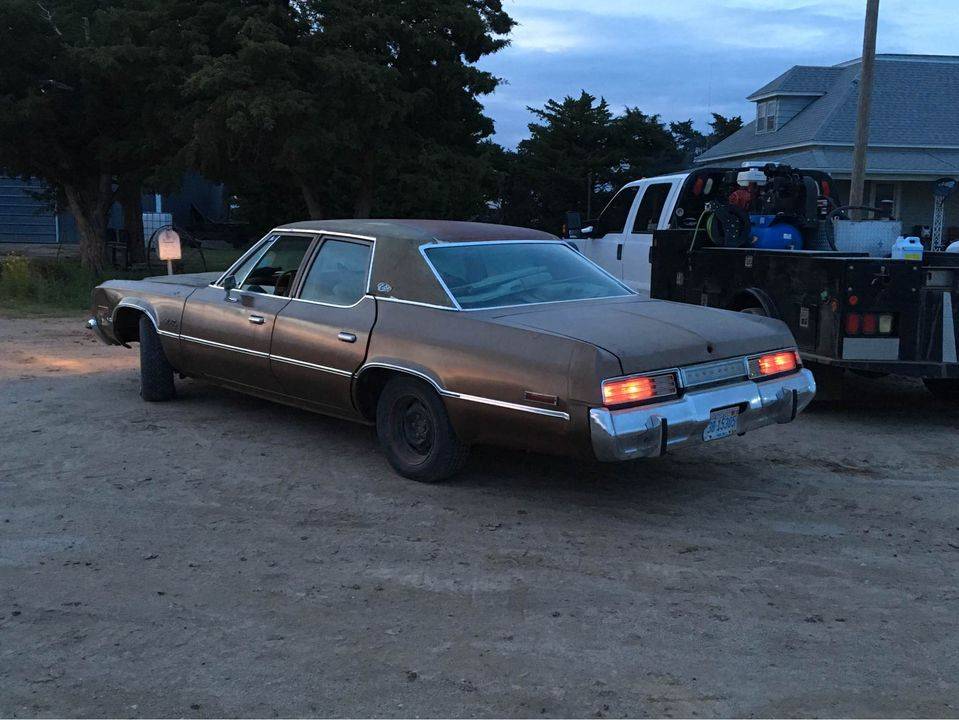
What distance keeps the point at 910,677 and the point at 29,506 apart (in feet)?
14.5

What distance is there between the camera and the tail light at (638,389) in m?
4.84

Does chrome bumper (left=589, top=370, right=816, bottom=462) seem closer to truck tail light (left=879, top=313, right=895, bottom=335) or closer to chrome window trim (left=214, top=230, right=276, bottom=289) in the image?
truck tail light (left=879, top=313, right=895, bottom=335)

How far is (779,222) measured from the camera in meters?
9.46

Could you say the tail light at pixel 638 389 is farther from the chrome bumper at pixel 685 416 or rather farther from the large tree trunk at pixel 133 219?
the large tree trunk at pixel 133 219

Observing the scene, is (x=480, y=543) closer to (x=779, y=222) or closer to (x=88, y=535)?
(x=88, y=535)

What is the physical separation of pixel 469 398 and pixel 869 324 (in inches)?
144

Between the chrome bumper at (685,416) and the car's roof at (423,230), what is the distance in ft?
6.24

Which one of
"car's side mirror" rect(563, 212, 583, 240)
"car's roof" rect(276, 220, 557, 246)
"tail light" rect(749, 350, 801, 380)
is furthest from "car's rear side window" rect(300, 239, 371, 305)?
"car's side mirror" rect(563, 212, 583, 240)

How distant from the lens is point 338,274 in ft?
21.1

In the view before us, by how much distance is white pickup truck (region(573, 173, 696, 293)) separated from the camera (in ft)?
33.7

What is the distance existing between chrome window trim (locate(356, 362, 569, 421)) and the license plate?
2.78 ft

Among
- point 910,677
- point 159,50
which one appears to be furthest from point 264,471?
point 159,50

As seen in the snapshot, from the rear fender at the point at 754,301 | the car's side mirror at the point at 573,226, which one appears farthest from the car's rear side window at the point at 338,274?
the car's side mirror at the point at 573,226

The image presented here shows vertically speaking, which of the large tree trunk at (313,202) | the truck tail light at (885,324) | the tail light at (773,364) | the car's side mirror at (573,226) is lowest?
the tail light at (773,364)
